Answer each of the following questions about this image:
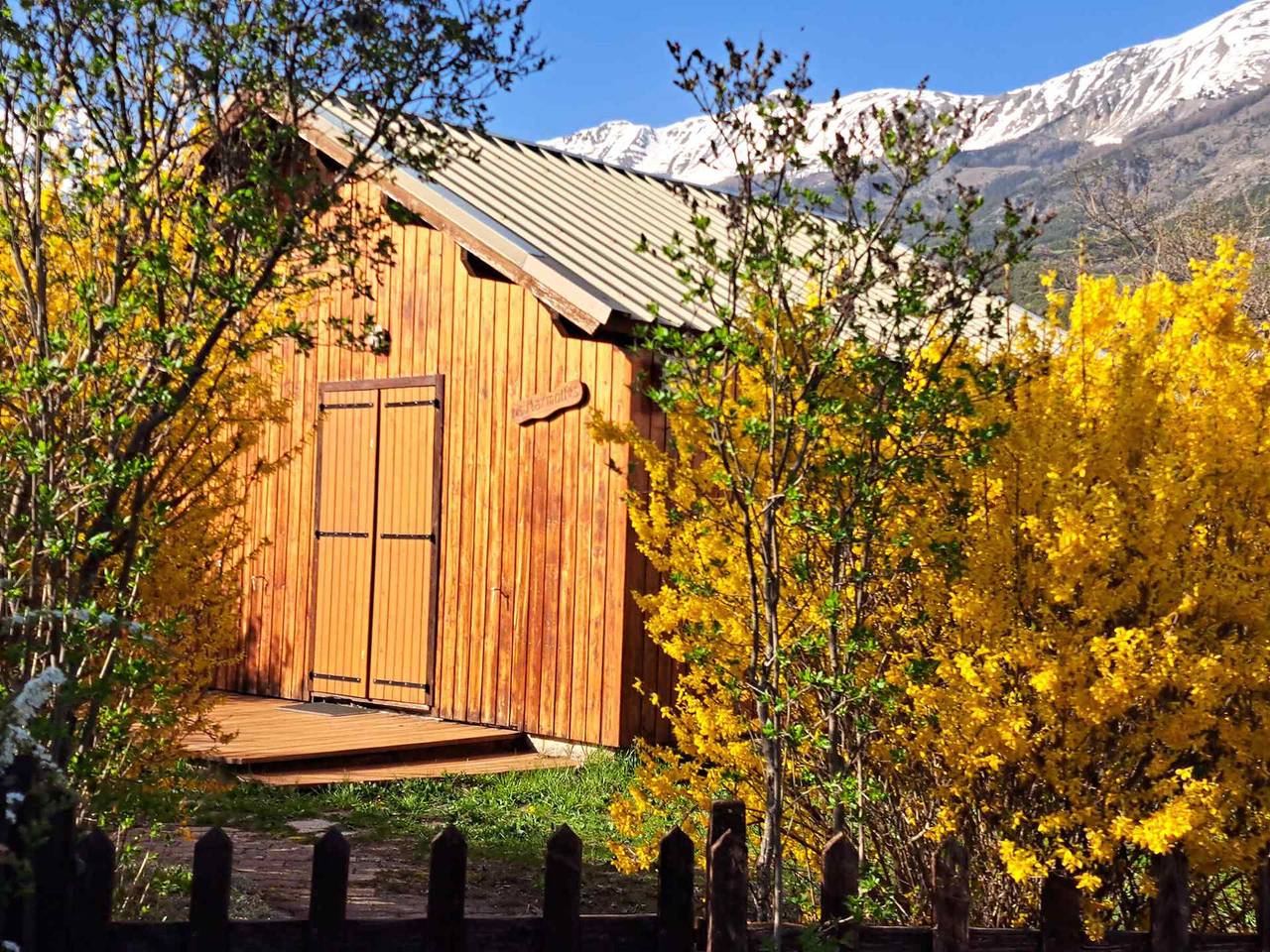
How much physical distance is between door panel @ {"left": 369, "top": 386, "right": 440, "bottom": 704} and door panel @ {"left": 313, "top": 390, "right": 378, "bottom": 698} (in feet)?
0.49

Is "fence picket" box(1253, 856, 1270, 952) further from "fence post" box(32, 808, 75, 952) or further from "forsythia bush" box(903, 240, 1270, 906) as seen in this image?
"fence post" box(32, 808, 75, 952)

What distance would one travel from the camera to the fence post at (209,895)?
135 inches

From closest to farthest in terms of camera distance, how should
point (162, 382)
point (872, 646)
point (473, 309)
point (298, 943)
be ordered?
point (298, 943)
point (872, 646)
point (162, 382)
point (473, 309)

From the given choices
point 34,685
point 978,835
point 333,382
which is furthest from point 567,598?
point 34,685

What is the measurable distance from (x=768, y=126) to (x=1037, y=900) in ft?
8.19

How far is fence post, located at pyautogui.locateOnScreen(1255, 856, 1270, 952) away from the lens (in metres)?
4.33

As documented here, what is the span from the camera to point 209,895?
11.2ft

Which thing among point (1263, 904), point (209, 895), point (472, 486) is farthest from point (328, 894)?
point (472, 486)

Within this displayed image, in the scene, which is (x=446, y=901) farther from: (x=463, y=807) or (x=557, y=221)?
(x=557, y=221)

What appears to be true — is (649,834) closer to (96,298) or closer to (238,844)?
(96,298)

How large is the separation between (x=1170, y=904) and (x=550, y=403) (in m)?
7.18

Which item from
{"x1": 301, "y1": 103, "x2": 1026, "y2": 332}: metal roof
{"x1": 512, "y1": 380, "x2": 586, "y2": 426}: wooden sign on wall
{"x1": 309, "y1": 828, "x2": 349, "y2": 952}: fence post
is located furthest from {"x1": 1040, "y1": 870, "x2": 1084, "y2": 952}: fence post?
{"x1": 512, "y1": 380, "x2": 586, "y2": 426}: wooden sign on wall

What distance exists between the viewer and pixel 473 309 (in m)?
11.4

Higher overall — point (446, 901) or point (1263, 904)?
point (446, 901)
